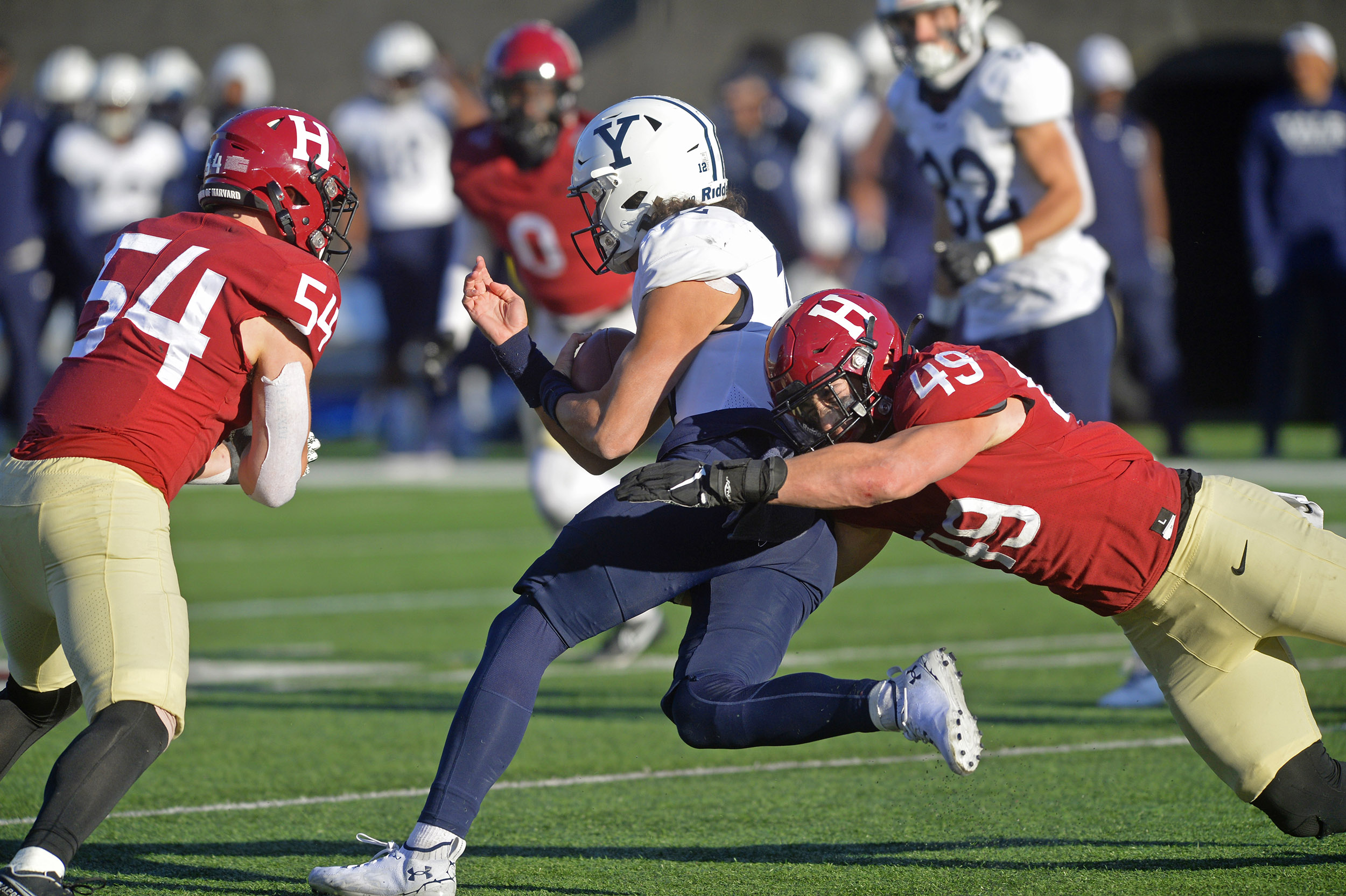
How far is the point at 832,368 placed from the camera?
3188mm

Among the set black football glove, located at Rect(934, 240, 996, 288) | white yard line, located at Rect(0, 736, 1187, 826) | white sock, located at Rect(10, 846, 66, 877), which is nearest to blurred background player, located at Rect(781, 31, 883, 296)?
black football glove, located at Rect(934, 240, 996, 288)

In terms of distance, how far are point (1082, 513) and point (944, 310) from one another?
2401 millimetres

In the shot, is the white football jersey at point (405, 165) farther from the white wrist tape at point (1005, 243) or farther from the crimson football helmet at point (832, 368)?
the crimson football helmet at point (832, 368)

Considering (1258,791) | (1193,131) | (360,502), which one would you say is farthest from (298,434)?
(1193,131)

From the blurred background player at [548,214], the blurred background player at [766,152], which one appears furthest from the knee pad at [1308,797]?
the blurred background player at [766,152]

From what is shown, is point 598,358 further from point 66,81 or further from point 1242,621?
point 66,81

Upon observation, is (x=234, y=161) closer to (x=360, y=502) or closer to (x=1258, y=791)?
(x=1258, y=791)

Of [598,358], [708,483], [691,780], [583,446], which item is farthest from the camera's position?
[691,780]

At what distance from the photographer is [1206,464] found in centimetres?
1142

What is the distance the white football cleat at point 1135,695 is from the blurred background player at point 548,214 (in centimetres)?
173

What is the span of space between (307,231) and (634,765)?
5.79 feet

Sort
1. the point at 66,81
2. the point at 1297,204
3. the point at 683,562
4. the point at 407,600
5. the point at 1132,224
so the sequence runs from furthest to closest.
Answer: the point at 66,81 → the point at 1132,224 → the point at 1297,204 → the point at 407,600 → the point at 683,562

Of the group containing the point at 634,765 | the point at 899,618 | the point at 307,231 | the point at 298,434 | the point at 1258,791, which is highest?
the point at 307,231

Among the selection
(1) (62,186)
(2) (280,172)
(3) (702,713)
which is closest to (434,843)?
(3) (702,713)
